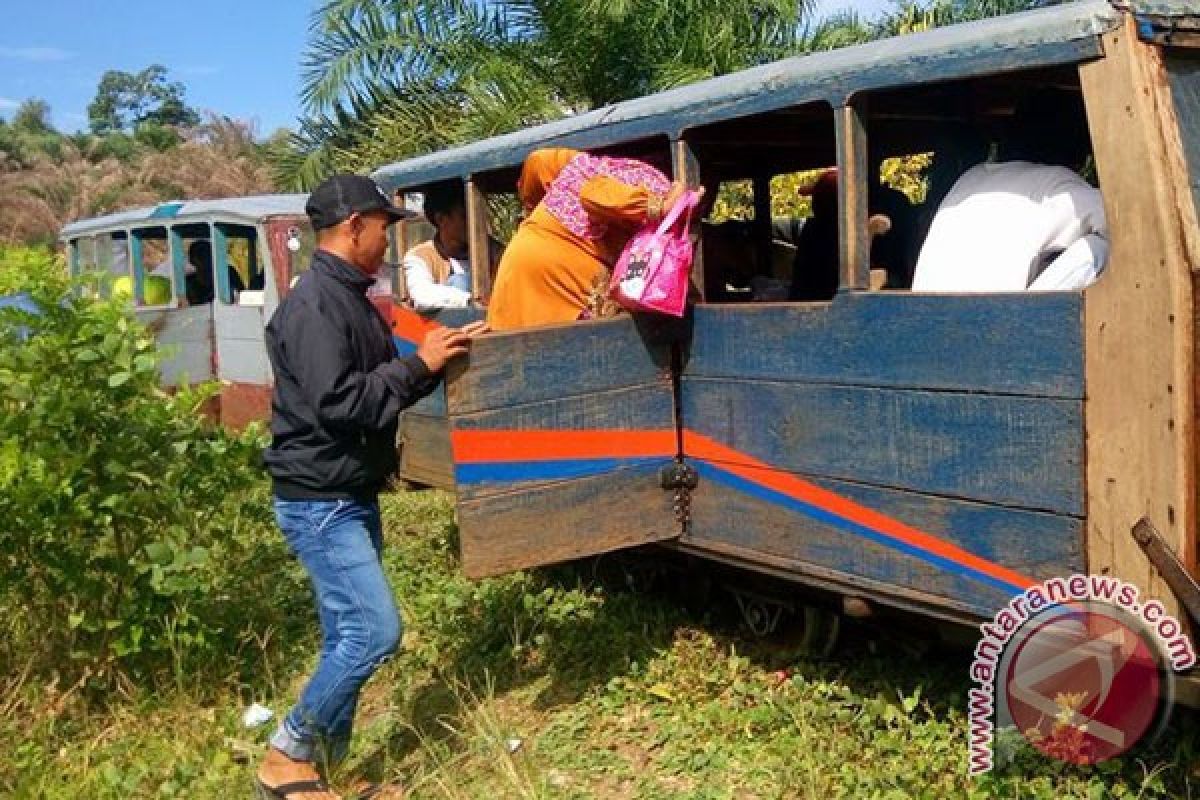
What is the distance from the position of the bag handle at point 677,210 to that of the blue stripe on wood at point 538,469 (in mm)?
768

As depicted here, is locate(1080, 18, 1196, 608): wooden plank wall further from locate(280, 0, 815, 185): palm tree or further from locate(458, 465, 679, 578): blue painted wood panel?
locate(280, 0, 815, 185): palm tree

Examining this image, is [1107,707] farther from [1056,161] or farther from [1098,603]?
[1056,161]

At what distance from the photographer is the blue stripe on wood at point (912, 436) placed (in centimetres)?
302

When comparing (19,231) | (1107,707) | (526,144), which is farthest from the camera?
(19,231)

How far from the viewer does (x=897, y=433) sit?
3402 millimetres

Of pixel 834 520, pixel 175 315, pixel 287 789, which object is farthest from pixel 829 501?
pixel 175 315

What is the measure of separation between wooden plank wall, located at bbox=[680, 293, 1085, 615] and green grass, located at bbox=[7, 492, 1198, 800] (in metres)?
0.57

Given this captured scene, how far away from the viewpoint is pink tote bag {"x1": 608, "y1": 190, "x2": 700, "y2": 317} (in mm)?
3922

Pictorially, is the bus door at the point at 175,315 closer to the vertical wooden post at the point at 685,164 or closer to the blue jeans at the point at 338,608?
the blue jeans at the point at 338,608

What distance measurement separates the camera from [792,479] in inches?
149

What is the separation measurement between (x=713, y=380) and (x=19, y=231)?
23133 mm

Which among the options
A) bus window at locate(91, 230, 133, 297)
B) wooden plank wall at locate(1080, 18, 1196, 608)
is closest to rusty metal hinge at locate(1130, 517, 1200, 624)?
wooden plank wall at locate(1080, 18, 1196, 608)

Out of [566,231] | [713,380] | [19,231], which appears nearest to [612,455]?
[713,380]

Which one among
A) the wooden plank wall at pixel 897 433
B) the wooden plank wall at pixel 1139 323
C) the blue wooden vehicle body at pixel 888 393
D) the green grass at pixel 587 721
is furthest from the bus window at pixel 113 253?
the wooden plank wall at pixel 1139 323
